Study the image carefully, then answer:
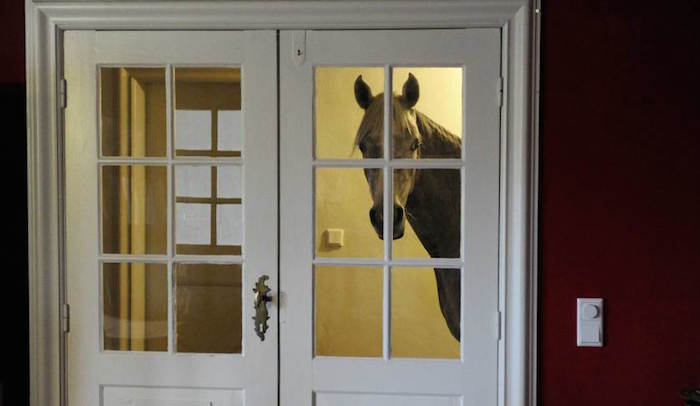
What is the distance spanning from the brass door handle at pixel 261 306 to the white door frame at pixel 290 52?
66 cm

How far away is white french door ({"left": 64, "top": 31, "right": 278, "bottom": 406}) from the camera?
1.76 metres

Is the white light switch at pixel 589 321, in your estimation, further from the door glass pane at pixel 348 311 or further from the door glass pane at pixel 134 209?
the door glass pane at pixel 134 209

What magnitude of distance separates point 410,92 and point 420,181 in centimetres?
29

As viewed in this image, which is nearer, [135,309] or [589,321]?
[589,321]

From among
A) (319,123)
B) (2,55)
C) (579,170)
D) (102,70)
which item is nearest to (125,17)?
(102,70)

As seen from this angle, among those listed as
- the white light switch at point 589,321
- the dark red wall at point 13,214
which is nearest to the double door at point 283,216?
the dark red wall at point 13,214

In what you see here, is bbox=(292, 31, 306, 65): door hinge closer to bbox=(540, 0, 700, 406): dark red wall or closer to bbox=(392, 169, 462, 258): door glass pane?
bbox=(392, 169, 462, 258): door glass pane

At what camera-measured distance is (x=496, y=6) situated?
5.50 ft

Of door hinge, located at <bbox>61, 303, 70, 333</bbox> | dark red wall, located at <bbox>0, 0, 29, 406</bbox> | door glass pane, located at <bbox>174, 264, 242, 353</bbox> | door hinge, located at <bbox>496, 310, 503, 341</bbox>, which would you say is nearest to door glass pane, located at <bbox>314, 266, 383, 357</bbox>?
door glass pane, located at <bbox>174, 264, 242, 353</bbox>

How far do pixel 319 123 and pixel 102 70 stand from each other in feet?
2.47

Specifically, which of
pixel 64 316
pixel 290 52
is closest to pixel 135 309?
pixel 64 316

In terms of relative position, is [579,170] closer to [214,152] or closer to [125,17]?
[214,152]

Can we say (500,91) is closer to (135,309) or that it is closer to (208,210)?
(208,210)

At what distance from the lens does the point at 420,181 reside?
1759 millimetres
